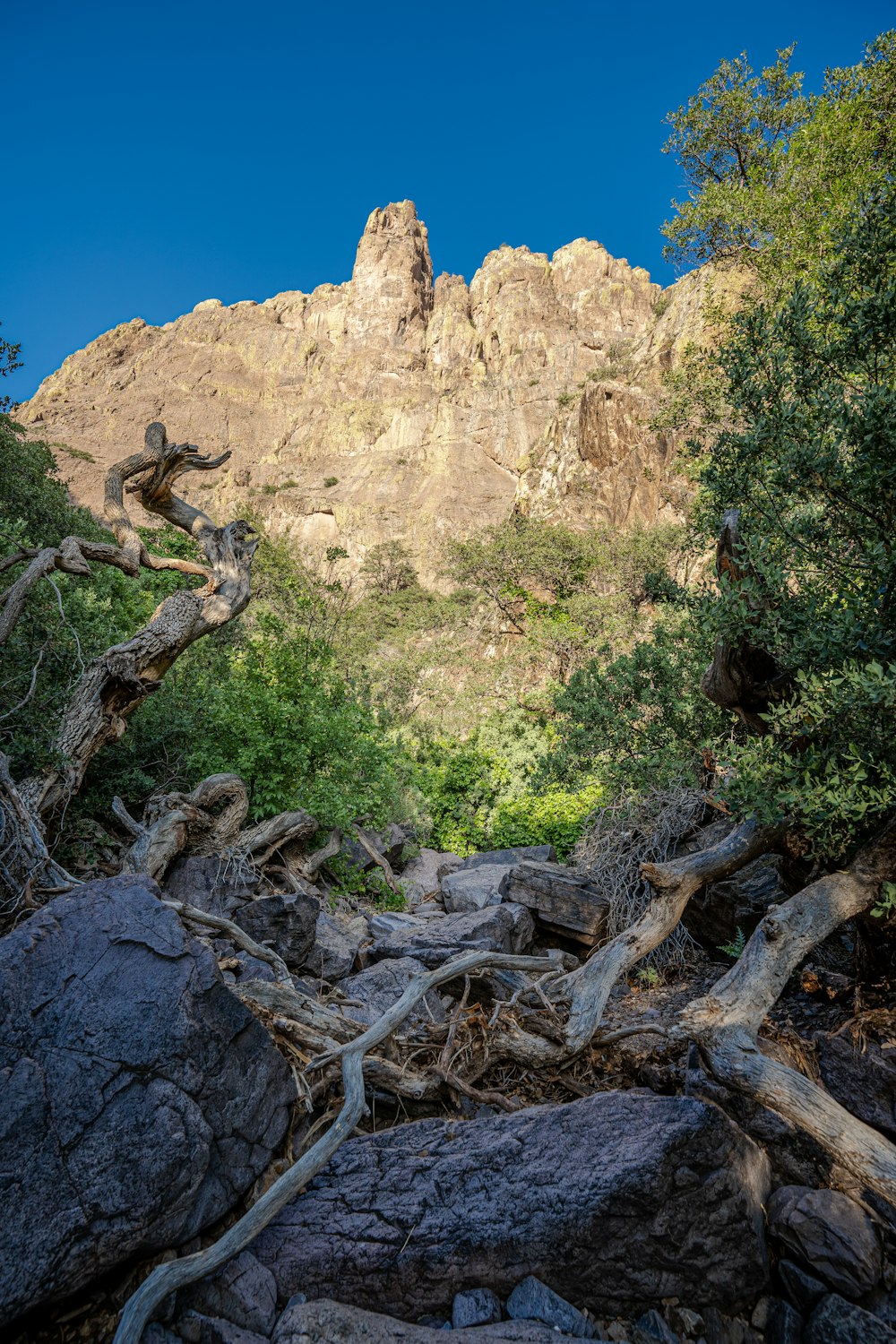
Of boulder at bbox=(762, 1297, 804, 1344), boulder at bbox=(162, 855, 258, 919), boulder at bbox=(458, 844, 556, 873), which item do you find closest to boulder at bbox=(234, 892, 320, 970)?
boulder at bbox=(162, 855, 258, 919)

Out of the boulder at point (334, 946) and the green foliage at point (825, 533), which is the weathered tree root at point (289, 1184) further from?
the green foliage at point (825, 533)

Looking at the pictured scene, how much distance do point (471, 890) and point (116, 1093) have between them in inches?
259

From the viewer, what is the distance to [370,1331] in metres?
2.68

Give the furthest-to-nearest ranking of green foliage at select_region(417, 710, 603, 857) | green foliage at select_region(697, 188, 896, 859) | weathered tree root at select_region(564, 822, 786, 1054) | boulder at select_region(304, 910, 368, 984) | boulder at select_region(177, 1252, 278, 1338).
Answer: green foliage at select_region(417, 710, 603, 857), boulder at select_region(304, 910, 368, 984), weathered tree root at select_region(564, 822, 786, 1054), green foliage at select_region(697, 188, 896, 859), boulder at select_region(177, 1252, 278, 1338)

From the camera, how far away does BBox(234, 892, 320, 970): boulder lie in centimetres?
572

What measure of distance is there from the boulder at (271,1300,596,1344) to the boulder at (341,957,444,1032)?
1.76 metres

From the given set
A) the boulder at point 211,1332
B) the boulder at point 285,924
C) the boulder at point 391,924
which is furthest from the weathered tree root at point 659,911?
the boulder at point 391,924

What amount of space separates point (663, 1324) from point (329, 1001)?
2.60 metres

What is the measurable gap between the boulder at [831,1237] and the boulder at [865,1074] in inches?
26.8

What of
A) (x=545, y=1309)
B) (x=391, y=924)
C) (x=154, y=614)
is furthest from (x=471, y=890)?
(x=545, y=1309)

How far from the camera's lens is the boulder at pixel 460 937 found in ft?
19.5

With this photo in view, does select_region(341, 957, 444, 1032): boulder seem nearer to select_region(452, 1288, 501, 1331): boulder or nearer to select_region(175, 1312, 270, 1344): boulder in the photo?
select_region(452, 1288, 501, 1331): boulder

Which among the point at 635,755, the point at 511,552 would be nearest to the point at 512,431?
the point at 511,552

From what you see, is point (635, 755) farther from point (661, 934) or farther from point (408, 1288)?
point (408, 1288)
